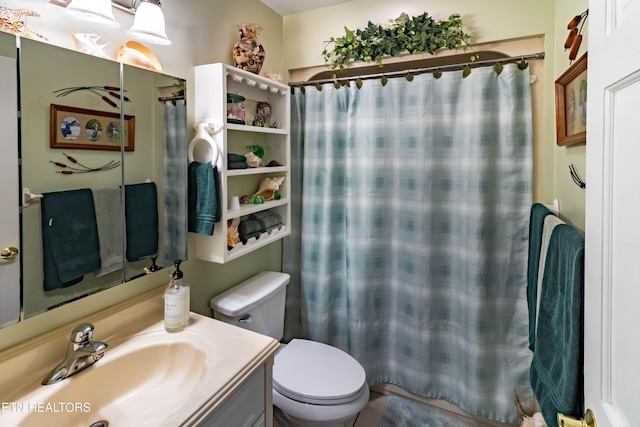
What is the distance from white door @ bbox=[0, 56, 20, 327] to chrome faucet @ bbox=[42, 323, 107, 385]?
16 centimetres

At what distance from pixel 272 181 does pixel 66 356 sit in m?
1.21

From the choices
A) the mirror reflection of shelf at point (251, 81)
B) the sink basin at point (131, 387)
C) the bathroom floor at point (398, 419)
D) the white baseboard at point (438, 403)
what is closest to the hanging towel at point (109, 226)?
the sink basin at point (131, 387)

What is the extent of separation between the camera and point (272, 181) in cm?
192

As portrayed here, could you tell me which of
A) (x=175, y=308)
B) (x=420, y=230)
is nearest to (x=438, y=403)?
(x=420, y=230)

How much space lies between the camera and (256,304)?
5.45ft

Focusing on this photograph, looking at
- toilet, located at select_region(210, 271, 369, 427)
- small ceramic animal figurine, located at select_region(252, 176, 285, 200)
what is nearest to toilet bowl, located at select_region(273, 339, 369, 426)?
toilet, located at select_region(210, 271, 369, 427)

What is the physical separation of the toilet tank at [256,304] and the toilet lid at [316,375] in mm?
165

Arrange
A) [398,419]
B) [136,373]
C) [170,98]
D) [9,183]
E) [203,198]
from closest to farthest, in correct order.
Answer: [9,183] < [136,373] < [170,98] < [203,198] < [398,419]

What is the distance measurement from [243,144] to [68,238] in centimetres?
100

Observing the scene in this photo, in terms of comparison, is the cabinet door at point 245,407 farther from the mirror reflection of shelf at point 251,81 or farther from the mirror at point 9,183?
the mirror reflection of shelf at point 251,81

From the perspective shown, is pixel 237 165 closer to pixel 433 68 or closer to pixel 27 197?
pixel 27 197

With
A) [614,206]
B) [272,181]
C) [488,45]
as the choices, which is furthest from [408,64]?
[614,206]

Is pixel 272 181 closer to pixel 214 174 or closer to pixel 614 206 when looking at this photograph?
pixel 214 174

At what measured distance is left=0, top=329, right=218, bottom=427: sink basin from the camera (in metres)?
0.87
